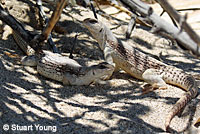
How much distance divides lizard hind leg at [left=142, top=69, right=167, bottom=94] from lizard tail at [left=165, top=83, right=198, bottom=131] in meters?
0.49

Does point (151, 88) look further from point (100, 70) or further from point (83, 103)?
point (83, 103)

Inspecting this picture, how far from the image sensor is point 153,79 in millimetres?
4863

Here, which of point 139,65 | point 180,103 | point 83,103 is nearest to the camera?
point 180,103

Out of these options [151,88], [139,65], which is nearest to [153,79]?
[151,88]

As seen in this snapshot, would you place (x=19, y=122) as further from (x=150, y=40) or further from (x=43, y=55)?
(x=150, y=40)

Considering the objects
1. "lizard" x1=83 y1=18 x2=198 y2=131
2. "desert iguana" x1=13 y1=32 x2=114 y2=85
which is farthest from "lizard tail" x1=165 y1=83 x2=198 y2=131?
"desert iguana" x1=13 y1=32 x2=114 y2=85

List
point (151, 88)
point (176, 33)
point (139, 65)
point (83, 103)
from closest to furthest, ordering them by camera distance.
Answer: point (176, 33) < point (83, 103) < point (151, 88) < point (139, 65)

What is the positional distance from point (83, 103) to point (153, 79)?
Answer: 1273 millimetres

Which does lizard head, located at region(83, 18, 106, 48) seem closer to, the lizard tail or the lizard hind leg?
the lizard hind leg

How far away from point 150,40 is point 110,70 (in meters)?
2.32

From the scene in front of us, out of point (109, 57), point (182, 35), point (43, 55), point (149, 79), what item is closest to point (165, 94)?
point (149, 79)

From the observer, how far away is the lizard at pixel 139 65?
4.76 m

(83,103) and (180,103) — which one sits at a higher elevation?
(180,103)

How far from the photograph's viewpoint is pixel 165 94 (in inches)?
179
